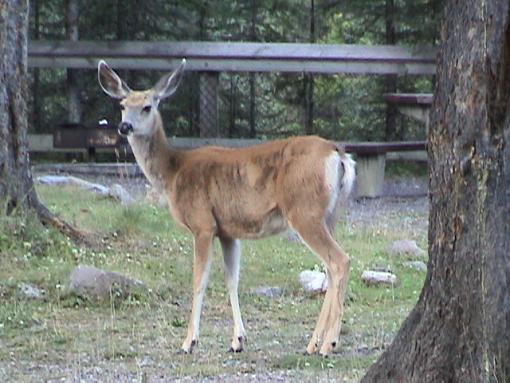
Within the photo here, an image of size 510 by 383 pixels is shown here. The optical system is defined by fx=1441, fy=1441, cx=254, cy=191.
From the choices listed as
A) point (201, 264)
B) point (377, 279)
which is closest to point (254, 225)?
point (201, 264)

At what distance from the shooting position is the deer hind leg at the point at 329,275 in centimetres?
870

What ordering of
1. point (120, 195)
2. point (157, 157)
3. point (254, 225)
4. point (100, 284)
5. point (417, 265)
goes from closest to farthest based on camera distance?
point (254, 225)
point (157, 157)
point (100, 284)
point (417, 265)
point (120, 195)

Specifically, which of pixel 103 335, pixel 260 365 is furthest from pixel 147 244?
pixel 260 365

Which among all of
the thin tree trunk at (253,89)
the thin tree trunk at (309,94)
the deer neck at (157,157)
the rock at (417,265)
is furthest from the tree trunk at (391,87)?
the deer neck at (157,157)

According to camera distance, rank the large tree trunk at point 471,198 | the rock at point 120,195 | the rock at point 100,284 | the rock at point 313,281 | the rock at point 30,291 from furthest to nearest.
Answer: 1. the rock at point 120,195
2. the rock at point 313,281
3. the rock at point 30,291
4. the rock at point 100,284
5. the large tree trunk at point 471,198

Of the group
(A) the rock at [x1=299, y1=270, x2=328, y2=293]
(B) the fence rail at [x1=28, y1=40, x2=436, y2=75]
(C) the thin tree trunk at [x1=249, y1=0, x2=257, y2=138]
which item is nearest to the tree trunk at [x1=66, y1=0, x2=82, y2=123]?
(B) the fence rail at [x1=28, y1=40, x2=436, y2=75]

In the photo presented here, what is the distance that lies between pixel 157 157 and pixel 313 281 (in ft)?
6.34

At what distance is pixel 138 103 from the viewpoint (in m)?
9.74

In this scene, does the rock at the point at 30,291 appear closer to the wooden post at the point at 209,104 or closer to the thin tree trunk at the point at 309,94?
the wooden post at the point at 209,104

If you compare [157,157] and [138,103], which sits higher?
[138,103]

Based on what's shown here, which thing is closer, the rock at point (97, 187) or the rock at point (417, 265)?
the rock at point (417, 265)

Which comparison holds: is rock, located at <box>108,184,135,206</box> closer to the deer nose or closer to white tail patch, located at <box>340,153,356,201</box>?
the deer nose

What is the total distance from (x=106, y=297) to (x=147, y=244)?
2.18m

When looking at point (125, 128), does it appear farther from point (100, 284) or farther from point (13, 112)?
point (13, 112)
